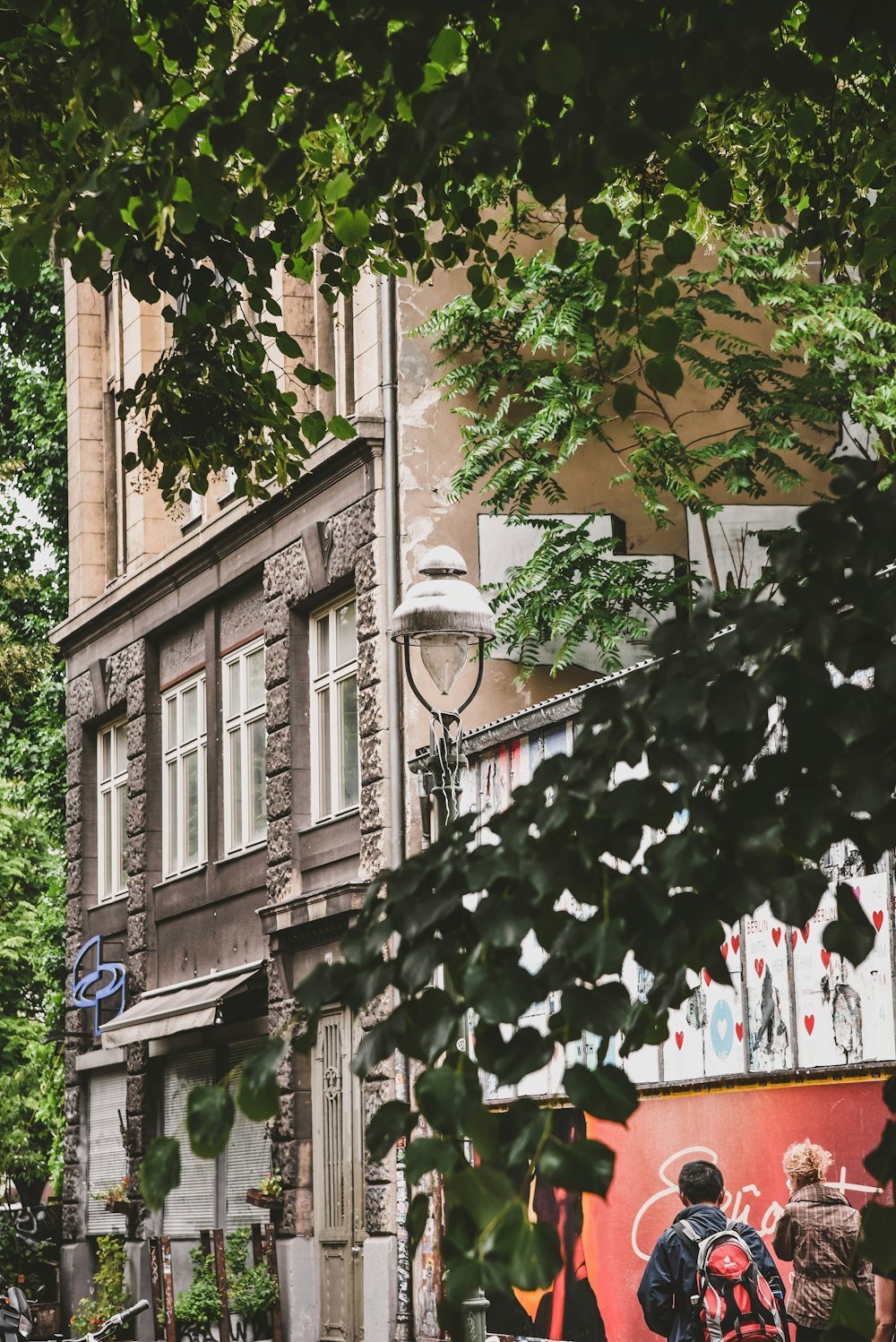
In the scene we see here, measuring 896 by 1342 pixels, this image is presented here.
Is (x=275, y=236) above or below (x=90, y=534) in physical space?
below

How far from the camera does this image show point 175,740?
24.8 m

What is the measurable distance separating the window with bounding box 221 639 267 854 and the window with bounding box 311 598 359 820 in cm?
113

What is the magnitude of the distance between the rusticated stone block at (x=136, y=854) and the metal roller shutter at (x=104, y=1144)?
8.31 feet

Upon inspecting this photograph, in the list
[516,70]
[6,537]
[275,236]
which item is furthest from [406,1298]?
[6,537]

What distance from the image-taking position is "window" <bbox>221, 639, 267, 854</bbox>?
22000 mm

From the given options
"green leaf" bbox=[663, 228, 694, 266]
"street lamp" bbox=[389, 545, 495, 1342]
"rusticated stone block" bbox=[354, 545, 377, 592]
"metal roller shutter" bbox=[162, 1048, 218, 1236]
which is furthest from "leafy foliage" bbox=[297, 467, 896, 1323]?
"metal roller shutter" bbox=[162, 1048, 218, 1236]

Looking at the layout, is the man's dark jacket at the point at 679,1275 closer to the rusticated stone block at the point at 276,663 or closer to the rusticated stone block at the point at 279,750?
the rusticated stone block at the point at 279,750

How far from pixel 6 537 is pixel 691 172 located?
2791cm

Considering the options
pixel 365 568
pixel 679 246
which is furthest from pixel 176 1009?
pixel 679 246

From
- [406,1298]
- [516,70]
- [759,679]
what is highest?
[516,70]

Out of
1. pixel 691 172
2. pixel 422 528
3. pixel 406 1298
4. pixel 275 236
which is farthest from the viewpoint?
pixel 422 528

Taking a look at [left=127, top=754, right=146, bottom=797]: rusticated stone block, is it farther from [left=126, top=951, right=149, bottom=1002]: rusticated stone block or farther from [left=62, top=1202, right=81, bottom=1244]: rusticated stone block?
[left=62, top=1202, right=81, bottom=1244]: rusticated stone block

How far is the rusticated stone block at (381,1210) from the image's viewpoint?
17.6 metres

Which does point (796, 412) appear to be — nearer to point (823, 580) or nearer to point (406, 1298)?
point (406, 1298)
